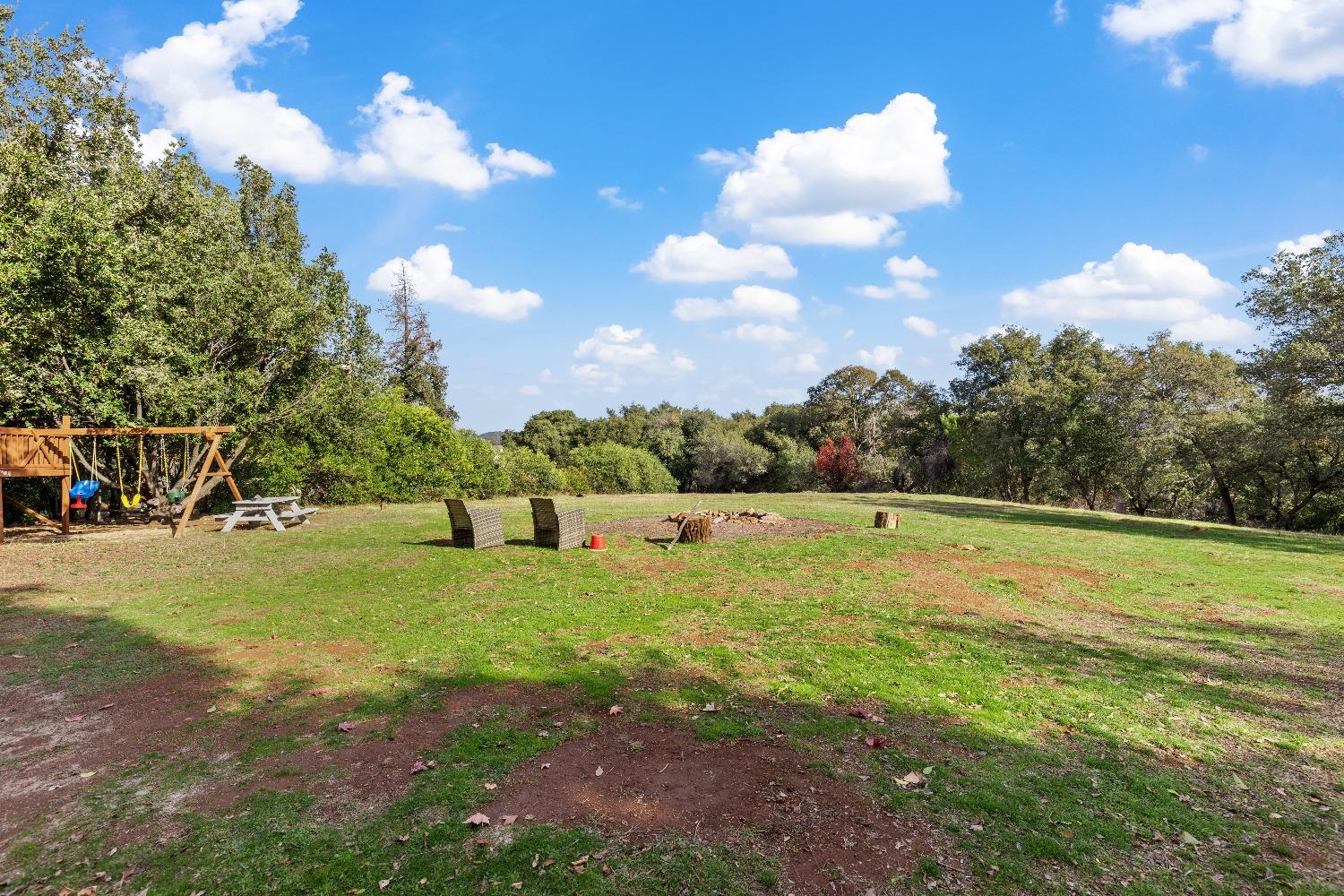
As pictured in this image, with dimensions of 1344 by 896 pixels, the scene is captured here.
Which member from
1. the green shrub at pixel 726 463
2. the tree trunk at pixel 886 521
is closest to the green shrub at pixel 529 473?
the tree trunk at pixel 886 521

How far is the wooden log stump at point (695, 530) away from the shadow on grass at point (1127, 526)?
11.8 m

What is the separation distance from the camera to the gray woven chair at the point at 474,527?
1303 centimetres

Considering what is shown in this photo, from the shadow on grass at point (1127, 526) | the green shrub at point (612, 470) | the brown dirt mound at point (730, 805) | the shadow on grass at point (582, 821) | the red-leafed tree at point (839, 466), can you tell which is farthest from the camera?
the red-leafed tree at point (839, 466)

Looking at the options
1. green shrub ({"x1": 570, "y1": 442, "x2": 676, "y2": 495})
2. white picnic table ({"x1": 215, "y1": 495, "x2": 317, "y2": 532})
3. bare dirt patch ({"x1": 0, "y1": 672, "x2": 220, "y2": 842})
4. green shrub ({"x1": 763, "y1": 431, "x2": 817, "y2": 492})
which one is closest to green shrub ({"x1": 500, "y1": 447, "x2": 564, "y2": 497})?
green shrub ({"x1": 570, "y1": 442, "x2": 676, "y2": 495})

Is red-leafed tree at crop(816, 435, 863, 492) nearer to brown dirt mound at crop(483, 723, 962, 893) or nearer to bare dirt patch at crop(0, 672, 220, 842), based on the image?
brown dirt mound at crop(483, 723, 962, 893)

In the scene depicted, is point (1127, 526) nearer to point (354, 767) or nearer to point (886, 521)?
point (886, 521)

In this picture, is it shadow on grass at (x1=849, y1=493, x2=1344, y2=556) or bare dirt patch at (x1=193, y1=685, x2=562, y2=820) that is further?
shadow on grass at (x1=849, y1=493, x2=1344, y2=556)

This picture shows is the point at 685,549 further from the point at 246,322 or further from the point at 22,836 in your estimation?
the point at 246,322

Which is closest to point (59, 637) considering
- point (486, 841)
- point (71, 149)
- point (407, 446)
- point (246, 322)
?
point (486, 841)

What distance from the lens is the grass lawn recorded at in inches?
134

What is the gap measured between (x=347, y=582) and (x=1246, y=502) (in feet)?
153

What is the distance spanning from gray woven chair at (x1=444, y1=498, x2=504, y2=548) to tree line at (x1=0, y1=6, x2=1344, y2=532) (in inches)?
372

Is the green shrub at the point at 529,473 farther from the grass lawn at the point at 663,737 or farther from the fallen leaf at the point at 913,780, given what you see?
the fallen leaf at the point at 913,780

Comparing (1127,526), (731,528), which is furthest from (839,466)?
(731,528)
